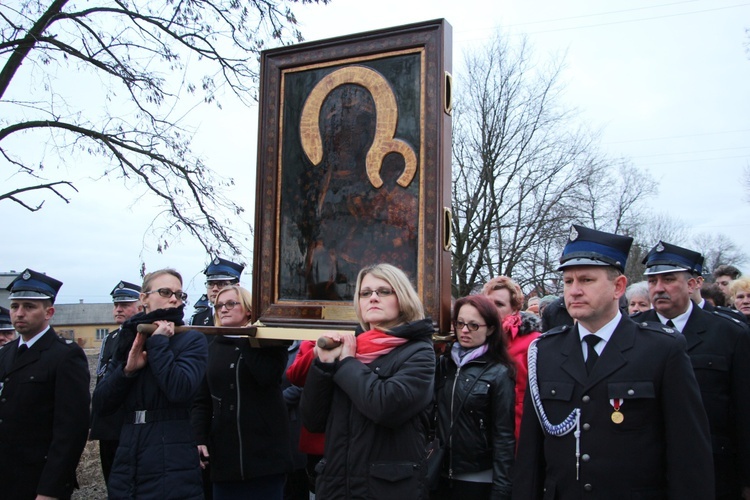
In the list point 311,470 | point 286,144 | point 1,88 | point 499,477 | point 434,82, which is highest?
point 1,88

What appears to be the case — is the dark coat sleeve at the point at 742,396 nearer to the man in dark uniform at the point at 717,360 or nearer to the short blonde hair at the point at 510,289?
the man in dark uniform at the point at 717,360

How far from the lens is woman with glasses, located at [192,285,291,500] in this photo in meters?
4.11

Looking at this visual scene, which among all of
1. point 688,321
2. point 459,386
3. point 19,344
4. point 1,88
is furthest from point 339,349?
point 1,88

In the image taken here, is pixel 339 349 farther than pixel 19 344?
No

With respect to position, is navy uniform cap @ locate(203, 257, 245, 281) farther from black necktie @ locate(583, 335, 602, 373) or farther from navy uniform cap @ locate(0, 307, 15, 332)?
black necktie @ locate(583, 335, 602, 373)

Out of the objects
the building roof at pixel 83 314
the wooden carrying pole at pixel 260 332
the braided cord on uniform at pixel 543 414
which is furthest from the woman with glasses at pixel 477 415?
the building roof at pixel 83 314

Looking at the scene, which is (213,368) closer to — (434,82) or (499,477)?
(499,477)

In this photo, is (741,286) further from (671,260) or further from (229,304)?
(229,304)

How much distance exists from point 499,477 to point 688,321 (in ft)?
4.88

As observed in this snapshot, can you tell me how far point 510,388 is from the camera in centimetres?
382

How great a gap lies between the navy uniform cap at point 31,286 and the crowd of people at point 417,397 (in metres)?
0.01

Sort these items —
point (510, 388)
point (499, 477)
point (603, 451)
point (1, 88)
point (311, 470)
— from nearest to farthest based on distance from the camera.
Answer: point (603, 451)
point (499, 477)
point (510, 388)
point (311, 470)
point (1, 88)

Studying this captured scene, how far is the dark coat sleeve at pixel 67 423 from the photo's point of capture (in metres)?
4.00

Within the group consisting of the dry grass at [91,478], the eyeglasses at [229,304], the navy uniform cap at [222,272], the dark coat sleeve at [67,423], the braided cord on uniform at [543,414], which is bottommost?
the dry grass at [91,478]
